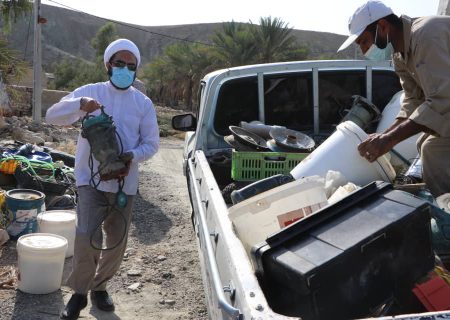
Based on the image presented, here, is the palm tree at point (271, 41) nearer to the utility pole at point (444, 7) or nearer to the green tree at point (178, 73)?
the green tree at point (178, 73)

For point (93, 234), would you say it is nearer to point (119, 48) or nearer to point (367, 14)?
point (119, 48)

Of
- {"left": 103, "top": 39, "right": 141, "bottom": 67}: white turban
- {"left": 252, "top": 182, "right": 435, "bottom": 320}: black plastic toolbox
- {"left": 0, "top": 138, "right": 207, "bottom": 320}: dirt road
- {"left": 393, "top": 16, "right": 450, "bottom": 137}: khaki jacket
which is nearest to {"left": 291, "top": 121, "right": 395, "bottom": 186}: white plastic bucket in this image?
{"left": 393, "top": 16, "right": 450, "bottom": 137}: khaki jacket

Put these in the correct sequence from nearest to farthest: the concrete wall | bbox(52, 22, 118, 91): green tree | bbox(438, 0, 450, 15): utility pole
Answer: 1. bbox(438, 0, 450, 15): utility pole
2. the concrete wall
3. bbox(52, 22, 118, 91): green tree

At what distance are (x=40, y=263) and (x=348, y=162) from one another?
259 cm

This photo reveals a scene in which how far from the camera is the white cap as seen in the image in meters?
2.93

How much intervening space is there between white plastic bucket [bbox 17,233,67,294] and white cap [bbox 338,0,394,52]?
2.86 m

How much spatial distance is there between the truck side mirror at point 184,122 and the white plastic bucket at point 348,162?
1998 mm

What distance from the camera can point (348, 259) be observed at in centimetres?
182

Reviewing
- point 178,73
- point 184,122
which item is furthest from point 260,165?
point 178,73

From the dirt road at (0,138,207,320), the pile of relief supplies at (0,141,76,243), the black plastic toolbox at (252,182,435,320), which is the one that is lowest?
the dirt road at (0,138,207,320)

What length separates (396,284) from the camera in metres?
1.93

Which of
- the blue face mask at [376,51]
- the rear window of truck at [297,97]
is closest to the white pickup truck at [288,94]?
the rear window of truck at [297,97]

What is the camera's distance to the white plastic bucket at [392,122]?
13.1 ft

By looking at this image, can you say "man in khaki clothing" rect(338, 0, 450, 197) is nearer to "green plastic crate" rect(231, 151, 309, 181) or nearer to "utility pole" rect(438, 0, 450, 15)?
"green plastic crate" rect(231, 151, 309, 181)
